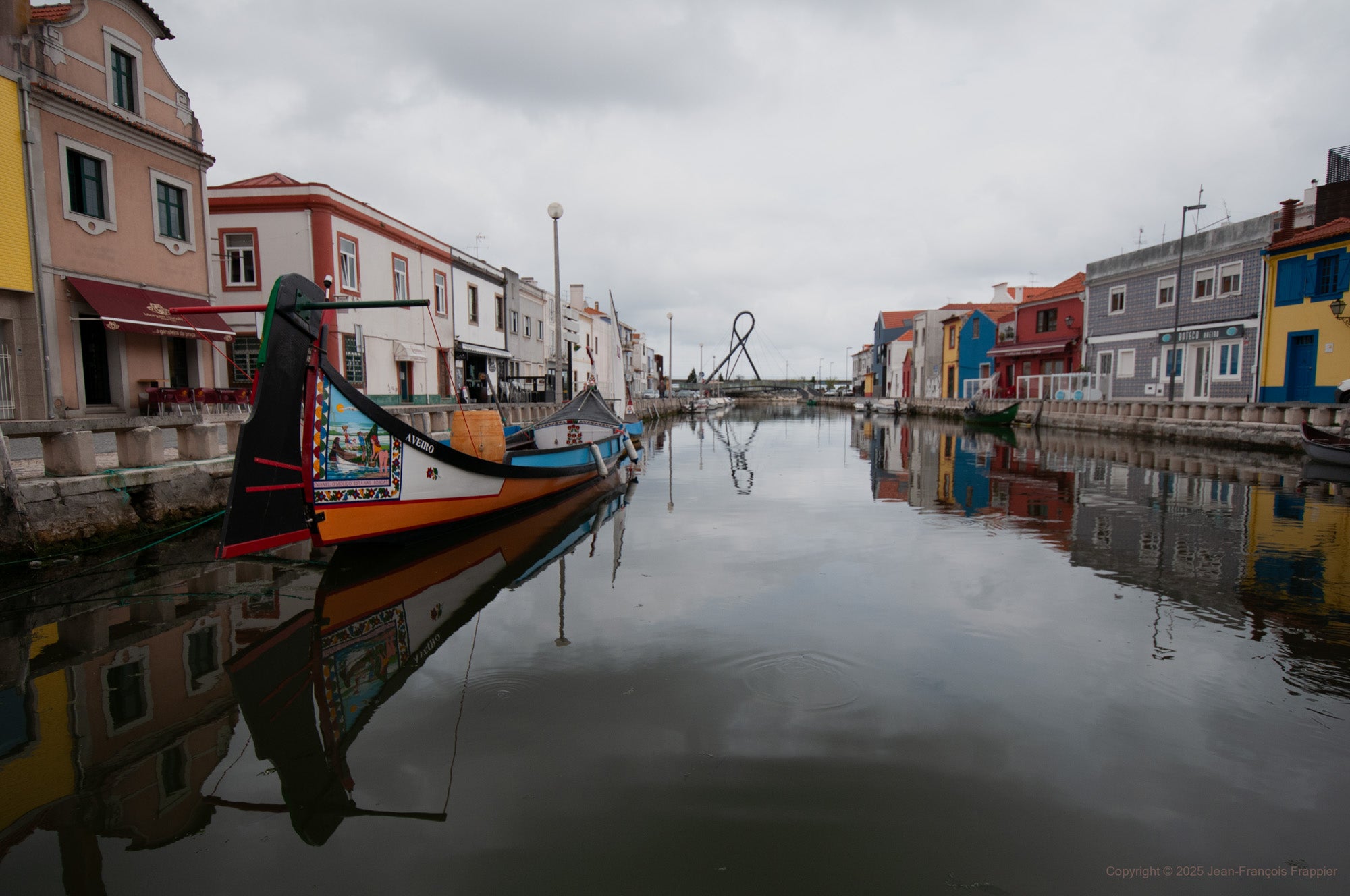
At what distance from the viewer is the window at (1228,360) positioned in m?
26.0

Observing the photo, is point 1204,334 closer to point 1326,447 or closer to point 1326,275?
point 1326,275

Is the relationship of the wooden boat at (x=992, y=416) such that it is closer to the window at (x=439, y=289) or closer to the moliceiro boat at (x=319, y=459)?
the window at (x=439, y=289)

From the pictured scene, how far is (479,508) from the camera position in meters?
11.0

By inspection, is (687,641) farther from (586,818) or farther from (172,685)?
(172,685)

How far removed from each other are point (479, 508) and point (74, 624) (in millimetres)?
5243

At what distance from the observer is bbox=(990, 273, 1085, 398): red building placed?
123 feet

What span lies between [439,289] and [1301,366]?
Answer: 3123 centimetres

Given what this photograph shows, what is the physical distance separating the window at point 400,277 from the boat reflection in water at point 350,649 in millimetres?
16722

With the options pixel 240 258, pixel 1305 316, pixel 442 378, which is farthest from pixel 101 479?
pixel 1305 316

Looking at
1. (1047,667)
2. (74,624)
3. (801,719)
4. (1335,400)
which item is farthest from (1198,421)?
(74,624)

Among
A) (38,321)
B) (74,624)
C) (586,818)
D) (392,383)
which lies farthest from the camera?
(392,383)

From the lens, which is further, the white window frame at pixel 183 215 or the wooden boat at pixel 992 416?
the wooden boat at pixel 992 416

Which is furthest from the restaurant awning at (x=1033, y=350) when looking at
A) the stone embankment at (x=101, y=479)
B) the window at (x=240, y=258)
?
the stone embankment at (x=101, y=479)

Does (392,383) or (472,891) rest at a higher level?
(392,383)
